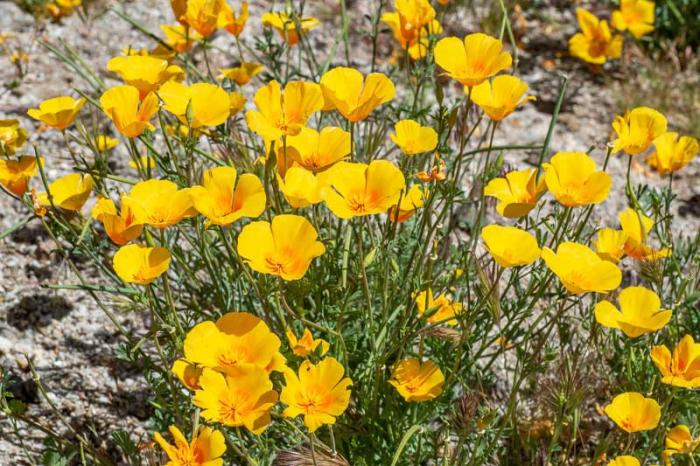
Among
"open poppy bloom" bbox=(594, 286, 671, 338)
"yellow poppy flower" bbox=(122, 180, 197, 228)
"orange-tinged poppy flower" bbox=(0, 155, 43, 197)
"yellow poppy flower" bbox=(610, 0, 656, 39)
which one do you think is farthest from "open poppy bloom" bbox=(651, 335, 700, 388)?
"yellow poppy flower" bbox=(610, 0, 656, 39)

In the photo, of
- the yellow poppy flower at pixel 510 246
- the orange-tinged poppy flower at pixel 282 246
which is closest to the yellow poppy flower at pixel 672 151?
the yellow poppy flower at pixel 510 246

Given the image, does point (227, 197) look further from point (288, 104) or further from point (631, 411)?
point (631, 411)

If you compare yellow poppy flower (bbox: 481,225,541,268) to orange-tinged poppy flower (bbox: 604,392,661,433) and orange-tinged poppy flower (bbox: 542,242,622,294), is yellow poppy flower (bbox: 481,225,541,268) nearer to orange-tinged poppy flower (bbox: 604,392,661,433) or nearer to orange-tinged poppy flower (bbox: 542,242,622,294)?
orange-tinged poppy flower (bbox: 542,242,622,294)

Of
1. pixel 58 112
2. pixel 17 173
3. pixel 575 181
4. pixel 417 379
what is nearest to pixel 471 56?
pixel 575 181

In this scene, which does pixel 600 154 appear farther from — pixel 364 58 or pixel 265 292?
pixel 265 292

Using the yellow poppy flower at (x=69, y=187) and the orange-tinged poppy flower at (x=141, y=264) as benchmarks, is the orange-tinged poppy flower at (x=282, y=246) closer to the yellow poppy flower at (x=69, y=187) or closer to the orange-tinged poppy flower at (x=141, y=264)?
the orange-tinged poppy flower at (x=141, y=264)
